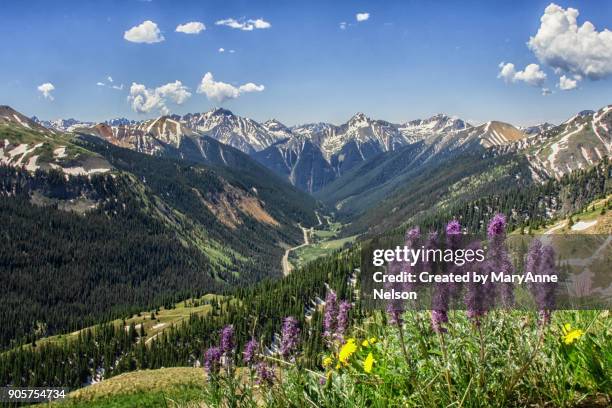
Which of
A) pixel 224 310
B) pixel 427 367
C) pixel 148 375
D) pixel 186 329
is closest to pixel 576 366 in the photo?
pixel 427 367

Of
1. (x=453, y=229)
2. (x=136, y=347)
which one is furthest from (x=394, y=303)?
(x=136, y=347)

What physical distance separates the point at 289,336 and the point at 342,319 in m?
1.42

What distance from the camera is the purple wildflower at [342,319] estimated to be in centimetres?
877

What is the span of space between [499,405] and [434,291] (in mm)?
1378

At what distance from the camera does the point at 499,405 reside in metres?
4.96

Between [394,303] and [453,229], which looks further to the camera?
[394,303]

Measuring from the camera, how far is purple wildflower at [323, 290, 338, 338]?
28.4ft

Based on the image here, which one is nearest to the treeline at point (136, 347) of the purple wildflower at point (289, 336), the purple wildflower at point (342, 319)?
the purple wildflower at point (289, 336)

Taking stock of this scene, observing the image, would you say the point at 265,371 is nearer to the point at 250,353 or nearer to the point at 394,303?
the point at 250,353

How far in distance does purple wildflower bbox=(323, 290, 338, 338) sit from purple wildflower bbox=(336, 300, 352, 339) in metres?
0.08

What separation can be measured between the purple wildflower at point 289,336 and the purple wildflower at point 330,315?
94 centimetres

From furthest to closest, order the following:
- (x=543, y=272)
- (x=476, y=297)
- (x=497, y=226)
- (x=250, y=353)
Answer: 1. (x=250, y=353)
2. (x=543, y=272)
3. (x=476, y=297)
4. (x=497, y=226)

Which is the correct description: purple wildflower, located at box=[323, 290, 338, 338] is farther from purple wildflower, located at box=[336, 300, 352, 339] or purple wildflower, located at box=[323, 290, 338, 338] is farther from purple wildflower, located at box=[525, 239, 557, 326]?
purple wildflower, located at box=[525, 239, 557, 326]

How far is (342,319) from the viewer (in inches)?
353
